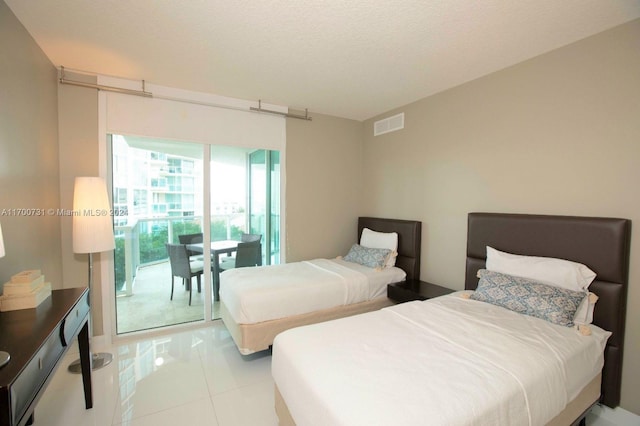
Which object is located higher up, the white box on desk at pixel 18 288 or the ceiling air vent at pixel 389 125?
the ceiling air vent at pixel 389 125

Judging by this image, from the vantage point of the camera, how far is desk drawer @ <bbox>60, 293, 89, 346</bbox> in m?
1.52

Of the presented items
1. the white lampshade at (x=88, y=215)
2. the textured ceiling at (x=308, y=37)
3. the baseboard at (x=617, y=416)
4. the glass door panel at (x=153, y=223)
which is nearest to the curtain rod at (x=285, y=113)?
the textured ceiling at (x=308, y=37)

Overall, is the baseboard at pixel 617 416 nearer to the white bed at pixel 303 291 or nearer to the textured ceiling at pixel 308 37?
the white bed at pixel 303 291

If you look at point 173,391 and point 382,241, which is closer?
point 173,391

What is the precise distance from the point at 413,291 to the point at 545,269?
3.58 feet

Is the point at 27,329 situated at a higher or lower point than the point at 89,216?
lower

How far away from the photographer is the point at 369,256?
3312 mm

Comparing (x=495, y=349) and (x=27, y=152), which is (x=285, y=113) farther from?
(x=495, y=349)

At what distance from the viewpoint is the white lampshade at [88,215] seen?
231 centimetres

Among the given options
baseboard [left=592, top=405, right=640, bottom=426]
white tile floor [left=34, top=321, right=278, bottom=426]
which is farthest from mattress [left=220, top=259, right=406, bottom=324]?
baseboard [left=592, top=405, right=640, bottom=426]

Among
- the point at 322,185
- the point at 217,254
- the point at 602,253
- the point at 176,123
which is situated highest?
the point at 176,123

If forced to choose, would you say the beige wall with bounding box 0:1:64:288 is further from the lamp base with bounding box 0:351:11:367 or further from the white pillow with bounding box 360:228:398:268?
the white pillow with bounding box 360:228:398:268

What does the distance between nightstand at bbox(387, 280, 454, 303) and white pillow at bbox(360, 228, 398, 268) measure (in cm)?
31

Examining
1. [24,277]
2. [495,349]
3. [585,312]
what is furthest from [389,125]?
[24,277]
